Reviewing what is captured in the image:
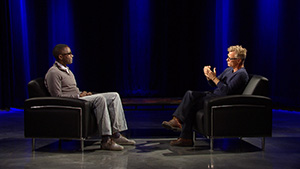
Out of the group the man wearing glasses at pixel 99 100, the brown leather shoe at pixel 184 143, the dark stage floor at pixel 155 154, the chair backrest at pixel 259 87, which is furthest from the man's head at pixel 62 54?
the chair backrest at pixel 259 87

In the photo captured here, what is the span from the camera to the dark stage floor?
11.0ft

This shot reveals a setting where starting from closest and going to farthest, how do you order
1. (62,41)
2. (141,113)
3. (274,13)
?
1. (141,113)
2. (274,13)
3. (62,41)

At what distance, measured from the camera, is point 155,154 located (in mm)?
3754

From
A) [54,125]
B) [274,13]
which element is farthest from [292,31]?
[54,125]

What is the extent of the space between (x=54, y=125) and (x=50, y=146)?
Answer: 1.39 ft

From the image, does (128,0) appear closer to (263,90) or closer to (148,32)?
(148,32)

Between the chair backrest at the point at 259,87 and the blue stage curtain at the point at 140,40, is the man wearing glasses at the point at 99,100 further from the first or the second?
the blue stage curtain at the point at 140,40

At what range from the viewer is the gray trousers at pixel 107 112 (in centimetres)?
399

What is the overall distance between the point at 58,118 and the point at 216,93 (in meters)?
Result: 1.80

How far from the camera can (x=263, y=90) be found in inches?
156

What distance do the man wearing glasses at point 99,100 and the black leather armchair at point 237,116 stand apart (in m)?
0.95

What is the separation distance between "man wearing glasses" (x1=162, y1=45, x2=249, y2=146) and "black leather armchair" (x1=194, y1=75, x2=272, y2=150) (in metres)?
0.23

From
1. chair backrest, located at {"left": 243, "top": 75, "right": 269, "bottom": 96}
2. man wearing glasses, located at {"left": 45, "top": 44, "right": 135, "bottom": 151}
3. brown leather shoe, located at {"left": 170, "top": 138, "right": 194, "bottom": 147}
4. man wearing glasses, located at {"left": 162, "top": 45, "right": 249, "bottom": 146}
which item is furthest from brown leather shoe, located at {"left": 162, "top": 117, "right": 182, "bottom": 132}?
chair backrest, located at {"left": 243, "top": 75, "right": 269, "bottom": 96}

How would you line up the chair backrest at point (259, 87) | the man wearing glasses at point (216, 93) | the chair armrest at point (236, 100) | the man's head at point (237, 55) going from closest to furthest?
the chair armrest at point (236, 100)
the chair backrest at point (259, 87)
the man wearing glasses at point (216, 93)
the man's head at point (237, 55)
